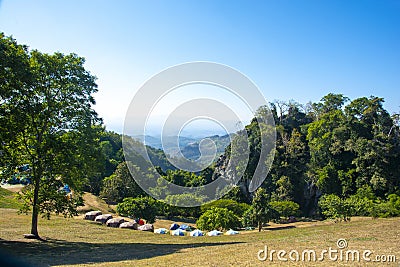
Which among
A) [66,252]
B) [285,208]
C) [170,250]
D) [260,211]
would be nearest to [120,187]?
[285,208]

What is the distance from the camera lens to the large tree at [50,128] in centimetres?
1495

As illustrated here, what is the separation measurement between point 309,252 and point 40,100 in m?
12.8

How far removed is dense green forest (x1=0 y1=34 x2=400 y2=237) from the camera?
51.3ft

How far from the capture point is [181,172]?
6662 centimetres

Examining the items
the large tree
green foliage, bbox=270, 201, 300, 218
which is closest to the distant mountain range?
the large tree

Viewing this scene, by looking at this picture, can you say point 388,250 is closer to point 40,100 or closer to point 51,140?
point 51,140

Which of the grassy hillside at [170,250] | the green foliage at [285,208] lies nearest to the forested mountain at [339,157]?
the green foliage at [285,208]

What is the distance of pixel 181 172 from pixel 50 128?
167 feet

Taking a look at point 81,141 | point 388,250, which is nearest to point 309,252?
point 388,250

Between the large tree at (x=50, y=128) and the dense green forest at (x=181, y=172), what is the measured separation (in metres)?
0.04

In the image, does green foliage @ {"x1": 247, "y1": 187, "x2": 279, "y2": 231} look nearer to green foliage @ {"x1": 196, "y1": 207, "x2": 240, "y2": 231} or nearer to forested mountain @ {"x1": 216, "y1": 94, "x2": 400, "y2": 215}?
green foliage @ {"x1": 196, "y1": 207, "x2": 240, "y2": 231}

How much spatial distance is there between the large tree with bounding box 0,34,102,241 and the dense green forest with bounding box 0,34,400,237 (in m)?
0.04

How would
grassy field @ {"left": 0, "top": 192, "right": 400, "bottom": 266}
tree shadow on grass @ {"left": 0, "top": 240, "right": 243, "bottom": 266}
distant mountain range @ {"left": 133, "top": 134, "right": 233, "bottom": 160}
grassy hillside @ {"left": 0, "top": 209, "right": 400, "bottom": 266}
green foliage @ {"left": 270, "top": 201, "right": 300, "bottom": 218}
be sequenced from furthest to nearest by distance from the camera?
green foliage @ {"left": 270, "top": 201, "right": 300, "bottom": 218}, distant mountain range @ {"left": 133, "top": 134, "right": 233, "bottom": 160}, tree shadow on grass @ {"left": 0, "top": 240, "right": 243, "bottom": 266}, grassy hillside @ {"left": 0, "top": 209, "right": 400, "bottom": 266}, grassy field @ {"left": 0, "top": 192, "right": 400, "bottom": 266}

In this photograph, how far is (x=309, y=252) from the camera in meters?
10.4
